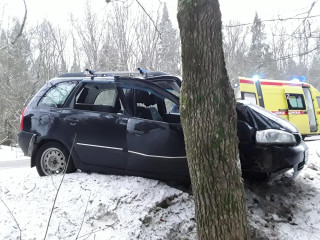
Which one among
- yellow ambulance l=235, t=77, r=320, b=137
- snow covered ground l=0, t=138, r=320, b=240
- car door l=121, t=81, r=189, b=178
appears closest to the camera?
snow covered ground l=0, t=138, r=320, b=240

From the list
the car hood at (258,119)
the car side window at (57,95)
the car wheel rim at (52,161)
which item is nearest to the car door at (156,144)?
the car hood at (258,119)

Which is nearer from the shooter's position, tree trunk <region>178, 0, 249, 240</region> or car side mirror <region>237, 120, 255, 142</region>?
tree trunk <region>178, 0, 249, 240</region>

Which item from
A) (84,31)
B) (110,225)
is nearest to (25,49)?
(84,31)

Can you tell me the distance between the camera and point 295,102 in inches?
486

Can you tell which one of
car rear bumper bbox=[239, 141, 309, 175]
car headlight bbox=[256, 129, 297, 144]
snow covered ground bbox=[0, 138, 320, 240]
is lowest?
snow covered ground bbox=[0, 138, 320, 240]

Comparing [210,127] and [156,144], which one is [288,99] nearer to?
[156,144]

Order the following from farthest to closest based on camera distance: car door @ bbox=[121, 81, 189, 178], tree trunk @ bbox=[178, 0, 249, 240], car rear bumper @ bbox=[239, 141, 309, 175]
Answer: car door @ bbox=[121, 81, 189, 178] < car rear bumper @ bbox=[239, 141, 309, 175] < tree trunk @ bbox=[178, 0, 249, 240]

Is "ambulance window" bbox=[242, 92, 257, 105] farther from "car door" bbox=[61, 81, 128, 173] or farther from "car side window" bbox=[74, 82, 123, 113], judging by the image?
"car door" bbox=[61, 81, 128, 173]

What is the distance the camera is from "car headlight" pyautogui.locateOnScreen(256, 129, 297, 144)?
13.4ft

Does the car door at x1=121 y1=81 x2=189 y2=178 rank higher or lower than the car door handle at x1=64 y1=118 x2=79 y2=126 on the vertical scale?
lower

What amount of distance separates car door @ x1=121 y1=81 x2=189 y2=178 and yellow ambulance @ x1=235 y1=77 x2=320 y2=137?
24.2ft

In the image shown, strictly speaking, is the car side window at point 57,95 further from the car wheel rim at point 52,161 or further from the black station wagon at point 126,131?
the car wheel rim at point 52,161

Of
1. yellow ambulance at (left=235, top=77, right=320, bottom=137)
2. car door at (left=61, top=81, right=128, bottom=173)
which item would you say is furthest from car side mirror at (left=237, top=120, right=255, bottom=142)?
yellow ambulance at (left=235, top=77, right=320, bottom=137)

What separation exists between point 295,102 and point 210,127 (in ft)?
35.1
